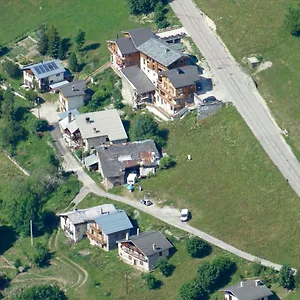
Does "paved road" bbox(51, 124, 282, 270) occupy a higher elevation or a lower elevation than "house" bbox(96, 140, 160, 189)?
lower

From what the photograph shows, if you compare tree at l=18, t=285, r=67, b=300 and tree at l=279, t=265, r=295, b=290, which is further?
tree at l=18, t=285, r=67, b=300

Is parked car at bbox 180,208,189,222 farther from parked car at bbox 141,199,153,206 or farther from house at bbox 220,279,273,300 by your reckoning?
house at bbox 220,279,273,300

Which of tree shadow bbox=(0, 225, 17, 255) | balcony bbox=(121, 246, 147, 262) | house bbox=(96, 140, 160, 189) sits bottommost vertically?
tree shadow bbox=(0, 225, 17, 255)

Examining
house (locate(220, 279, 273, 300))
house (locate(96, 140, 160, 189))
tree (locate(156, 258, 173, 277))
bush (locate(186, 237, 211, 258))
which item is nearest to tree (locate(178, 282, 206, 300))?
house (locate(220, 279, 273, 300))

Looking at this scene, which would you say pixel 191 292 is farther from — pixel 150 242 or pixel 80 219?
pixel 80 219

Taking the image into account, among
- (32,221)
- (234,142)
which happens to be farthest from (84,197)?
(234,142)

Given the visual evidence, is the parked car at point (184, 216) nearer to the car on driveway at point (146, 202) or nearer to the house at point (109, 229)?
the car on driveway at point (146, 202)

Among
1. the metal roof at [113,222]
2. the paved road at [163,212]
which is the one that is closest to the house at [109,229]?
the metal roof at [113,222]
